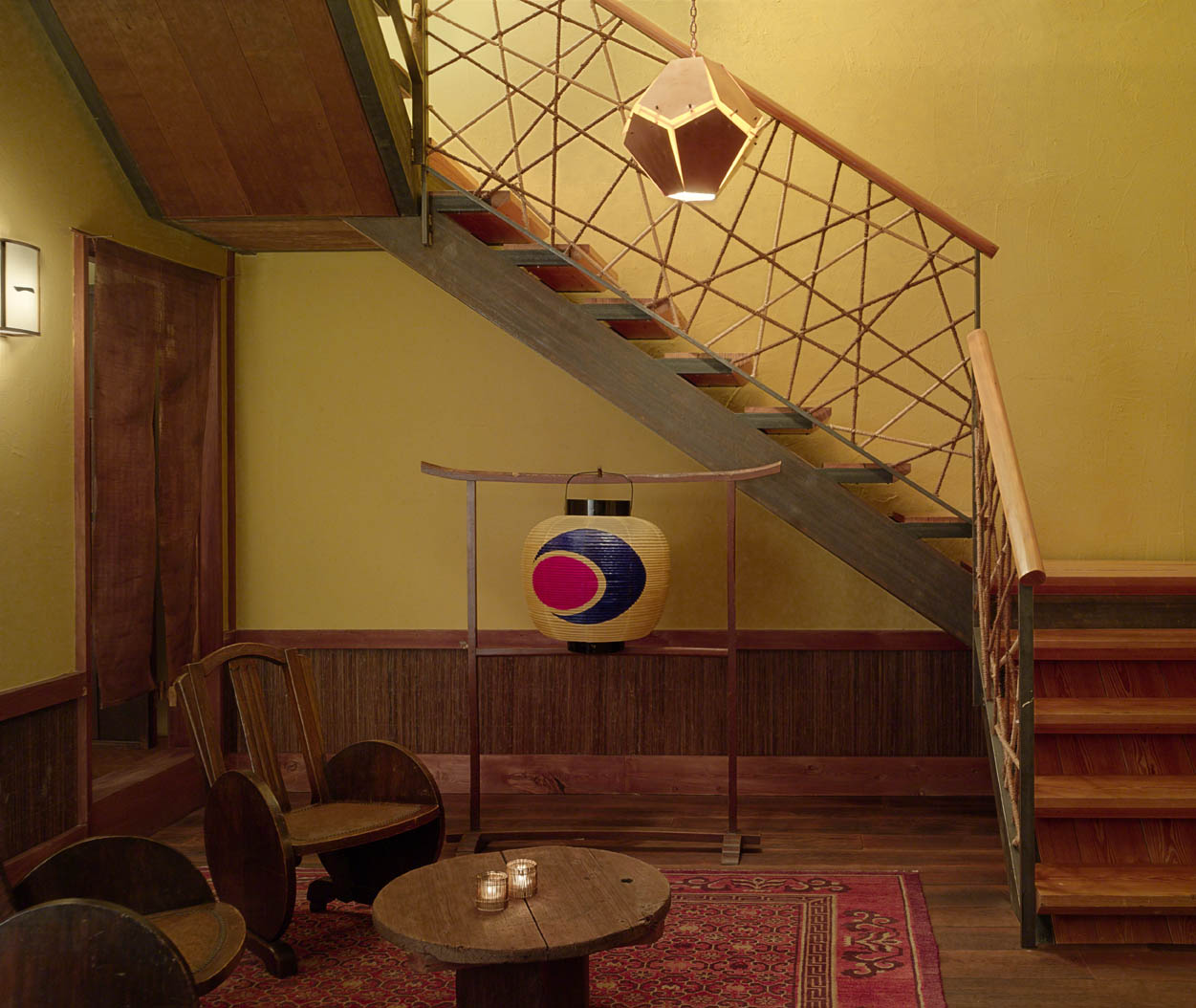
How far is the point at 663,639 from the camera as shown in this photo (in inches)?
212

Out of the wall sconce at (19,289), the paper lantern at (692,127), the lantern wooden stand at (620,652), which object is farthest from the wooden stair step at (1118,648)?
the wall sconce at (19,289)

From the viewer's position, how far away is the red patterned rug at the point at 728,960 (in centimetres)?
314

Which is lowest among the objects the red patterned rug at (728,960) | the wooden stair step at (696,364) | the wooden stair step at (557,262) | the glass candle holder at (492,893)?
the red patterned rug at (728,960)

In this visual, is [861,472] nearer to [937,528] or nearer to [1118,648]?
[937,528]

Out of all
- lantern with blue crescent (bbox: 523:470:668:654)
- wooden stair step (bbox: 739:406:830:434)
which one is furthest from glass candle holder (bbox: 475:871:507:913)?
wooden stair step (bbox: 739:406:830:434)

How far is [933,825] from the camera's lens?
4.72 meters

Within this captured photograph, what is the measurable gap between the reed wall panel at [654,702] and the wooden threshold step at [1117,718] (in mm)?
1369

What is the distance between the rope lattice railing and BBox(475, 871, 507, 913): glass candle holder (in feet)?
5.07

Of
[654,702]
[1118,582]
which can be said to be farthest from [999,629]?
[654,702]

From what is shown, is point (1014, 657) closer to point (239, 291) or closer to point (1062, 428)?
point (1062, 428)

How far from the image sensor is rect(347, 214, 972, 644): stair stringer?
4422 mm

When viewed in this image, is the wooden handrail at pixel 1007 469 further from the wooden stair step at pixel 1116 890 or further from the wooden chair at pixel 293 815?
the wooden chair at pixel 293 815

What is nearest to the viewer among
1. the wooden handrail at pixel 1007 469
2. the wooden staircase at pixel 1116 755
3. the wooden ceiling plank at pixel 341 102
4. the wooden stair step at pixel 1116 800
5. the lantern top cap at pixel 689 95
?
the lantern top cap at pixel 689 95

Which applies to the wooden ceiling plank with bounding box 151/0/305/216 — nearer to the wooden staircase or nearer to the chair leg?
the chair leg
